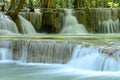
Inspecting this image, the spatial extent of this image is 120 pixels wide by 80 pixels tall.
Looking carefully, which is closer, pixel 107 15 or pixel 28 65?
pixel 28 65

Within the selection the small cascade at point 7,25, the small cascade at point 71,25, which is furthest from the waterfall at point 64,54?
the small cascade at point 71,25

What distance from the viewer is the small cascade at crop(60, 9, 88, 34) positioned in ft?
66.3

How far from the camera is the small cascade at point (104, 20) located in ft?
68.5

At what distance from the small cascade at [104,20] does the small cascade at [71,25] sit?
0.90 meters

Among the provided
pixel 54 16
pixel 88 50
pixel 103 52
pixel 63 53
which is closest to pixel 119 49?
pixel 103 52

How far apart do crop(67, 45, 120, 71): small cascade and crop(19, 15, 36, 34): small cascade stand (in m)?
8.55

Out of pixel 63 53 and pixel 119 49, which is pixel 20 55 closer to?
pixel 63 53

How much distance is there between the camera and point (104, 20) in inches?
831

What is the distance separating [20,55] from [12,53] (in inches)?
11.5

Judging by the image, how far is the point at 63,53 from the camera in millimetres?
10883

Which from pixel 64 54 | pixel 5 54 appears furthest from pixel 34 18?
pixel 64 54

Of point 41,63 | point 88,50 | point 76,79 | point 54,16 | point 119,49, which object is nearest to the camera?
point 76,79

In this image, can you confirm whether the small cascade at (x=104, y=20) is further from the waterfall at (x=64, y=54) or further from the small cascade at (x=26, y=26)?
the waterfall at (x=64, y=54)

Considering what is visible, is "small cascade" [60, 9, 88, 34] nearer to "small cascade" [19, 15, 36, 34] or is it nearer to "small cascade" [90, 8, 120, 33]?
"small cascade" [90, 8, 120, 33]
